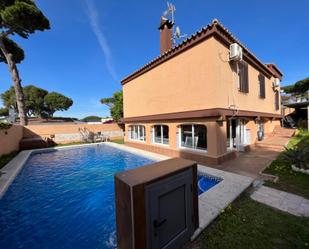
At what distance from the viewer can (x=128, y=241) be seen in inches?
96.0

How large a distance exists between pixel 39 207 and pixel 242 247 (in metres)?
6.62

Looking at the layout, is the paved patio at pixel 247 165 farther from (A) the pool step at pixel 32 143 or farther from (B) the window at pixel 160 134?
(A) the pool step at pixel 32 143

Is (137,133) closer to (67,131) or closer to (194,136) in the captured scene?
(194,136)

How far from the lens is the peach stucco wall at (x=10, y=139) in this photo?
1265 cm

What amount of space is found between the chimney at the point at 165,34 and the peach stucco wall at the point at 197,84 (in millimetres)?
2503

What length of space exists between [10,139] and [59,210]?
12966 mm

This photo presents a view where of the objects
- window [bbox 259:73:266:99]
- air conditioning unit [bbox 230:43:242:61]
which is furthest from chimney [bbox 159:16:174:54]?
window [bbox 259:73:266:99]

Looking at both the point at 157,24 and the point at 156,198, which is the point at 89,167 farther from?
the point at 157,24

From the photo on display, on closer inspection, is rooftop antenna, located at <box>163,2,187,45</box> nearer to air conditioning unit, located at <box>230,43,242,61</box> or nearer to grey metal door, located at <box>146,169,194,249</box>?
air conditioning unit, located at <box>230,43,242,61</box>

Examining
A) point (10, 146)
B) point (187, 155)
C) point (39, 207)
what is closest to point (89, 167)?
point (39, 207)

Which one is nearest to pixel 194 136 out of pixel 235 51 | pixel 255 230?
pixel 235 51

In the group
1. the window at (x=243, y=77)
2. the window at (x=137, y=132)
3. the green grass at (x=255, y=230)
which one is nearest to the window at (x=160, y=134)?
the window at (x=137, y=132)

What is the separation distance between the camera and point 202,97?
941 centimetres

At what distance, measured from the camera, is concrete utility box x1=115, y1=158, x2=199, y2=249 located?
2.34 m
